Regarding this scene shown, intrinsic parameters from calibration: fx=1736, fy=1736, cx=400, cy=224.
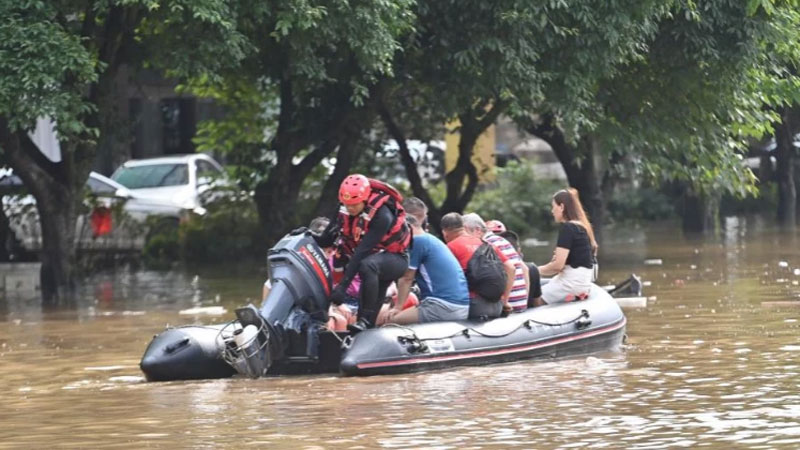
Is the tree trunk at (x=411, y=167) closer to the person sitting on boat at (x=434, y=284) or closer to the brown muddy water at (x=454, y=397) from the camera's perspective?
the brown muddy water at (x=454, y=397)

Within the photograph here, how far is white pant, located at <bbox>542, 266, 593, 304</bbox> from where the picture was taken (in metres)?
15.3

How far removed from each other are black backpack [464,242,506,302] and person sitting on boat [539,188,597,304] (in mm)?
937

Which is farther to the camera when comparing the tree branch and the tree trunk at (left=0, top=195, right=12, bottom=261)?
the tree branch

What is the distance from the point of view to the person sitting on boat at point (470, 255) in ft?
46.6

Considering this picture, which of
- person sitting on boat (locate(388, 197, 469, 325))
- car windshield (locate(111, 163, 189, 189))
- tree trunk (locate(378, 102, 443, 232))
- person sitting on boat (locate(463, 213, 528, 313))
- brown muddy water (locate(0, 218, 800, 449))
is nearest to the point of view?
brown muddy water (locate(0, 218, 800, 449))

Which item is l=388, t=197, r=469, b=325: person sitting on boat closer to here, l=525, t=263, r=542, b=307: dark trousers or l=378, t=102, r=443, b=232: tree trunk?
l=525, t=263, r=542, b=307: dark trousers

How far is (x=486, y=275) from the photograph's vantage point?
14211mm

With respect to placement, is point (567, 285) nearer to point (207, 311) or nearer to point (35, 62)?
point (207, 311)

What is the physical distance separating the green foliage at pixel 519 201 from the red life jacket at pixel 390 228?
2012cm

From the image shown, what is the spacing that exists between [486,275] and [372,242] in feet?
3.77

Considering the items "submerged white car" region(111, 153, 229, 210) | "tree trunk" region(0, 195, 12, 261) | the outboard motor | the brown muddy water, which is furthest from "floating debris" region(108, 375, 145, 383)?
"submerged white car" region(111, 153, 229, 210)

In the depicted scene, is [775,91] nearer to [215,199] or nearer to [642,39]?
[642,39]

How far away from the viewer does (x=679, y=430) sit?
10.4 metres

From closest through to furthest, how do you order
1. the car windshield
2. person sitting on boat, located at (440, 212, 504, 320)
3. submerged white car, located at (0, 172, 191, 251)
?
1. person sitting on boat, located at (440, 212, 504, 320)
2. submerged white car, located at (0, 172, 191, 251)
3. the car windshield
